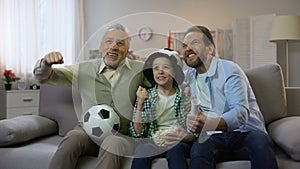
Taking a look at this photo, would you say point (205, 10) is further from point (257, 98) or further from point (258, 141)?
point (258, 141)

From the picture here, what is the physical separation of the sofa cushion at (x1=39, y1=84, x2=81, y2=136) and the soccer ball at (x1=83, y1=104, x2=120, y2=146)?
429 millimetres

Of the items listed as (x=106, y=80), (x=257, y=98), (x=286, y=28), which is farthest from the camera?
(x=286, y=28)

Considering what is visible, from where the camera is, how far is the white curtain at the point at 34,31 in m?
3.89

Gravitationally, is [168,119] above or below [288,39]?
below

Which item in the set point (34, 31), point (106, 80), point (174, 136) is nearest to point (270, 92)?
point (174, 136)

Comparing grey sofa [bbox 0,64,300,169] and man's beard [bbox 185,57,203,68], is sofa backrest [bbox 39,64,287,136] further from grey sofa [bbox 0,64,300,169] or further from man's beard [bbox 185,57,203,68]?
man's beard [bbox 185,57,203,68]

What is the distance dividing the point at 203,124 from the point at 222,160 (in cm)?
23

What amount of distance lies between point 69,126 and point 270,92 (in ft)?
4.04

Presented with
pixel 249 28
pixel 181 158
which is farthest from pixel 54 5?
pixel 181 158

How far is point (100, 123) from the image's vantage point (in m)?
1.67

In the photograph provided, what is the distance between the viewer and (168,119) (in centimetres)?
171

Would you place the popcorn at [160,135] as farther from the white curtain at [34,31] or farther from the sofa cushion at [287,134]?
the white curtain at [34,31]

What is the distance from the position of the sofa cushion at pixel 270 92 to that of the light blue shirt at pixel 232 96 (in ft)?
0.95

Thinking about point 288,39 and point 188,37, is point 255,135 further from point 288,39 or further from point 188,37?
point 288,39
